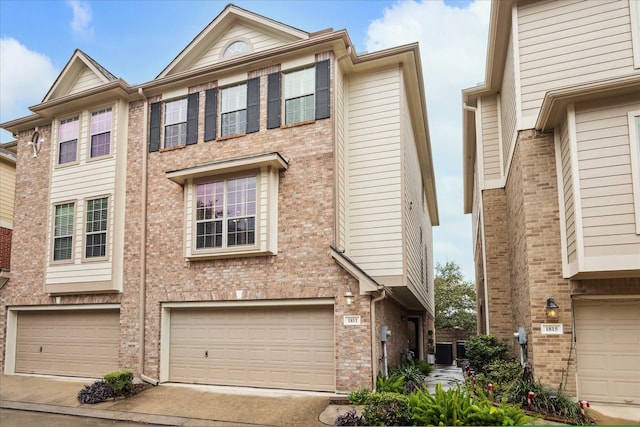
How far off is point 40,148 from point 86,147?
2322 millimetres

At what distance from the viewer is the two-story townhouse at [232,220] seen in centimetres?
1123

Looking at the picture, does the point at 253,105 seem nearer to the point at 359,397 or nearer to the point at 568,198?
the point at 359,397

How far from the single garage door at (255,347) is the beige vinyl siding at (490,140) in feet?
23.4

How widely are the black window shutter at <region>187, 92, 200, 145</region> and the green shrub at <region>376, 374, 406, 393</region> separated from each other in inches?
303

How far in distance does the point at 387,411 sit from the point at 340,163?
19.1 feet

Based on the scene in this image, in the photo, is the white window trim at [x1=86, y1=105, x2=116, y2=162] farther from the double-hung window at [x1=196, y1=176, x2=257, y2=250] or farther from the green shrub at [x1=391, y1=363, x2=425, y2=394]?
the green shrub at [x1=391, y1=363, x2=425, y2=394]

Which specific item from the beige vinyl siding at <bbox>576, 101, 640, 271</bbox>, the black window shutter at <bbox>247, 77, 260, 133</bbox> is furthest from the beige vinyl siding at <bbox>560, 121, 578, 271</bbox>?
the black window shutter at <bbox>247, 77, 260, 133</bbox>

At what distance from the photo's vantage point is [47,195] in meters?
14.7

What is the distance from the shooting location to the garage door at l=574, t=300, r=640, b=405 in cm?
902

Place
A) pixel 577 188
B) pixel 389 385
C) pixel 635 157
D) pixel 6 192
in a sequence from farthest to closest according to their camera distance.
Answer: pixel 6 192 < pixel 389 385 < pixel 577 188 < pixel 635 157

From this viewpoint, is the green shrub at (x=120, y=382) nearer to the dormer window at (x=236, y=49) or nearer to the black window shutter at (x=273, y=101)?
the black window shutter at (x=273, y=101)

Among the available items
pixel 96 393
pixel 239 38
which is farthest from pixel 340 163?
pixel 96 393

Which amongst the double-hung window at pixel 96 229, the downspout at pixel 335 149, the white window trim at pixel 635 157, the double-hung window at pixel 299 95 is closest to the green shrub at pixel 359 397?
the downspout at pixel 335 149

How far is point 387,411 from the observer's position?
8.32m
